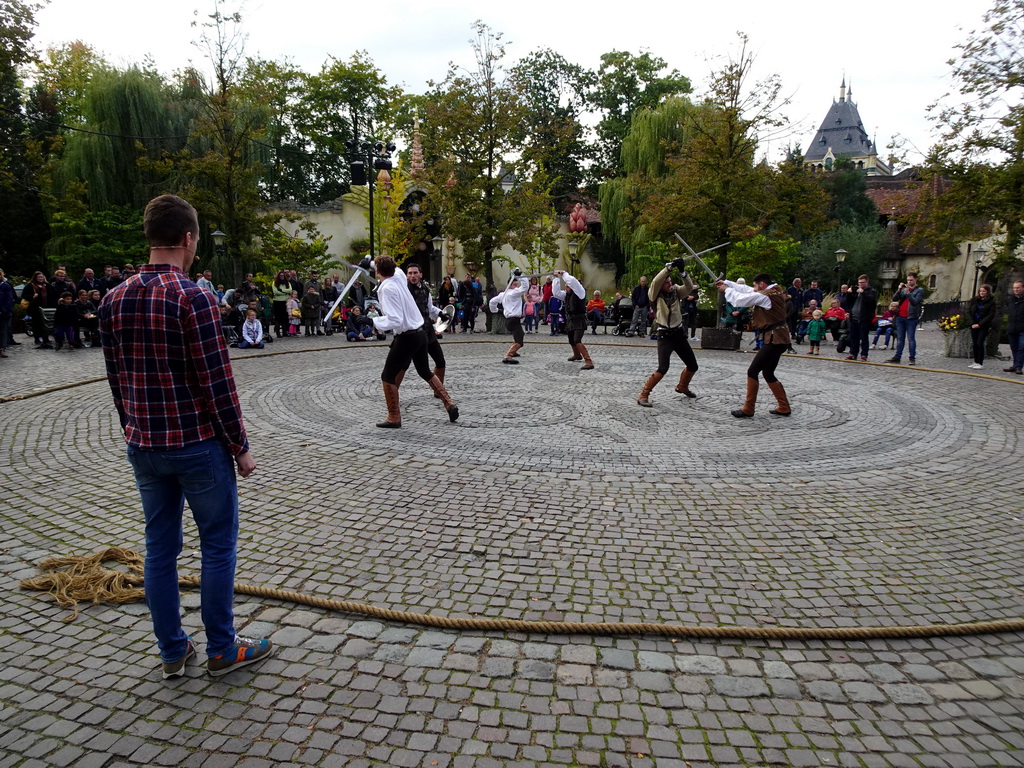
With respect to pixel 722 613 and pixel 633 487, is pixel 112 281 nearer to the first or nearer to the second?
pixel 633 487

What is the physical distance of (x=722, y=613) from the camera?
400 cm

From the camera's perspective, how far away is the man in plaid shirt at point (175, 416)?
2.99 meters

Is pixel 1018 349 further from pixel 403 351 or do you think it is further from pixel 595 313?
pixel 403 351

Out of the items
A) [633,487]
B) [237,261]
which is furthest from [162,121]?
[633,487]

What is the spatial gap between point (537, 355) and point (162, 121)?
22.3 m

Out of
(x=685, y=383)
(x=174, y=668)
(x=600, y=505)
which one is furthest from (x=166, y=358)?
(x=685, y=383)

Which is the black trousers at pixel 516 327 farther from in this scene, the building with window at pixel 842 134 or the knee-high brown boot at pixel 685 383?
the building with window at pixel 842 134

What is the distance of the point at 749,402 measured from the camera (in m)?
9.36

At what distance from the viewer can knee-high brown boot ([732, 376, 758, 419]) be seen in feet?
30.5

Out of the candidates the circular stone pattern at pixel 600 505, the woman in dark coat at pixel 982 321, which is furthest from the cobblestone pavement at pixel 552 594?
the woman in dark coat at pixel 982 321

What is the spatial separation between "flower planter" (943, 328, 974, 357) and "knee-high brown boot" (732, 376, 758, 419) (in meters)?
12.1

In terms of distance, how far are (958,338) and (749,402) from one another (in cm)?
1220

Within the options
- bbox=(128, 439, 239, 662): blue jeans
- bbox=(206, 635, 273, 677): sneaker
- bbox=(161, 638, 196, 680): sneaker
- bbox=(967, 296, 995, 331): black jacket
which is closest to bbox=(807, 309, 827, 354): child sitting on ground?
bbox=(967, 296, 995, 331): black jacket

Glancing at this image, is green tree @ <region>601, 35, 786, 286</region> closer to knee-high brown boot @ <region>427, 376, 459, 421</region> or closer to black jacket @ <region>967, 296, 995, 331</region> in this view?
black jacket @ <region>967, 296, 995, 331</region>
